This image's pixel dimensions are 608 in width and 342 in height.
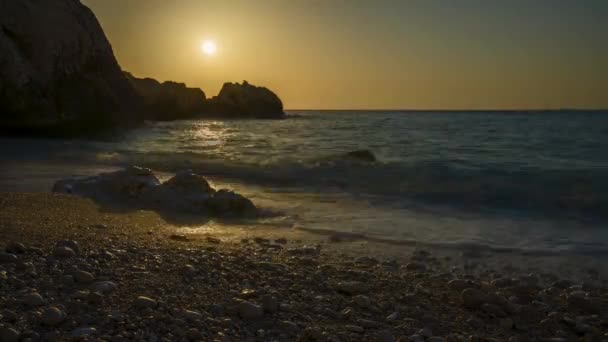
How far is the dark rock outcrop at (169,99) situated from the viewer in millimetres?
50025

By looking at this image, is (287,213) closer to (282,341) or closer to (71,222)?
(71,222)

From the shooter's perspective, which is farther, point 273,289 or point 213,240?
point 213,240

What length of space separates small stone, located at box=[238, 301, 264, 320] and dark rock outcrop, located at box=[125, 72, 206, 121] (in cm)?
4707

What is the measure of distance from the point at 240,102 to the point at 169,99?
10.7 meters

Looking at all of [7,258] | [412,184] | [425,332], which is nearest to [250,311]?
[425,332]

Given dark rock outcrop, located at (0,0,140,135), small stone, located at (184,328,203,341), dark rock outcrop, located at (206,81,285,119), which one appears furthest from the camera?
dark rock outcrop, located at (206,81,285,119)

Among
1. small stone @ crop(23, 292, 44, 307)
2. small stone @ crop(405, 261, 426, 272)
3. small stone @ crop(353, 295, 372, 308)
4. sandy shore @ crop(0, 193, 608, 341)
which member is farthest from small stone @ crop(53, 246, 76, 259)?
small stone @ crop(405, 261, 426, 272)

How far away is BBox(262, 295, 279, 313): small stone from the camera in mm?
2734

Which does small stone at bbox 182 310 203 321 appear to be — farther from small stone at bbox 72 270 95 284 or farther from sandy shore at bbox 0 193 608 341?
small stone at bbox 72 270 95 284

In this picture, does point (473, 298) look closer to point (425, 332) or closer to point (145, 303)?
point (425, 332)

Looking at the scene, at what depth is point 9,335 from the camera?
2109 millimetres

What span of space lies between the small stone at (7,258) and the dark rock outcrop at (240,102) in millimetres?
59008

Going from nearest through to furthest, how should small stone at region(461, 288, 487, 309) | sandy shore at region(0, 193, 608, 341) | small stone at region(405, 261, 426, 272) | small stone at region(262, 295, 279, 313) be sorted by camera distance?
sandy shore at region(0, 193, 608, 341) < small stone at region(262, 295, 279, 313) < small stone at region(461, 288, 487, 309) < small stone at region(405, 261, 426, 272)

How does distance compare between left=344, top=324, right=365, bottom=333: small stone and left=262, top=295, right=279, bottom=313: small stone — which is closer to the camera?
left=344, top=324, right=365, bottom=333: small stone
